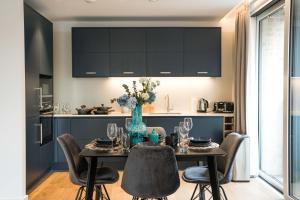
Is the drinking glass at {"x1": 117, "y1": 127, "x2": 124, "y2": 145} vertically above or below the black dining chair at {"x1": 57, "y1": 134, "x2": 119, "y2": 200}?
above

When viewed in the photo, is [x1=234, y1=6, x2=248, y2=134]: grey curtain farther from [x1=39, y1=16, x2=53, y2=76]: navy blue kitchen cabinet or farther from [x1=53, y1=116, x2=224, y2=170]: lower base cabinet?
[x1=39, y1=16, x2=53, y2=76]: navy blue kitchen cabinet

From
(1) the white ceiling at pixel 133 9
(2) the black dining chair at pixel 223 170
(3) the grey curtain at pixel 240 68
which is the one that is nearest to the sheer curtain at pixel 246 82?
(3) the grey curtain at pixel 240 68

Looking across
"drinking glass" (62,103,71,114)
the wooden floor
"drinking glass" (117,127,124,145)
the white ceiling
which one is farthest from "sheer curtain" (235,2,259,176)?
"drinking glass" (62,103,71,114)

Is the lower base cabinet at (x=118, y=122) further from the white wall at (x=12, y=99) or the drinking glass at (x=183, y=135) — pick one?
the drinking glass at (x=183, y=135)

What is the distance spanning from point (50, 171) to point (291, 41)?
4141 millimetres

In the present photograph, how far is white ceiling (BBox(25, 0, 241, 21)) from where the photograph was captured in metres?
4.71

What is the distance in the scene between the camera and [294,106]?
3658 mm

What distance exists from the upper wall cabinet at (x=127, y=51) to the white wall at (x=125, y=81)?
1.11ft

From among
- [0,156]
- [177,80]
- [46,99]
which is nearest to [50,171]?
[46,99]

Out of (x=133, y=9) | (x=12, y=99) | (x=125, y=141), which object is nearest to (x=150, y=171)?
(x=125, y=141)

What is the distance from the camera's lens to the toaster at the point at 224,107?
221 inches

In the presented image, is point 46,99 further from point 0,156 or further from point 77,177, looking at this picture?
point 77,177

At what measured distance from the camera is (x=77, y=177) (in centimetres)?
317

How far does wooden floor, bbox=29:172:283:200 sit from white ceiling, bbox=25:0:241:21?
2.67 meters
